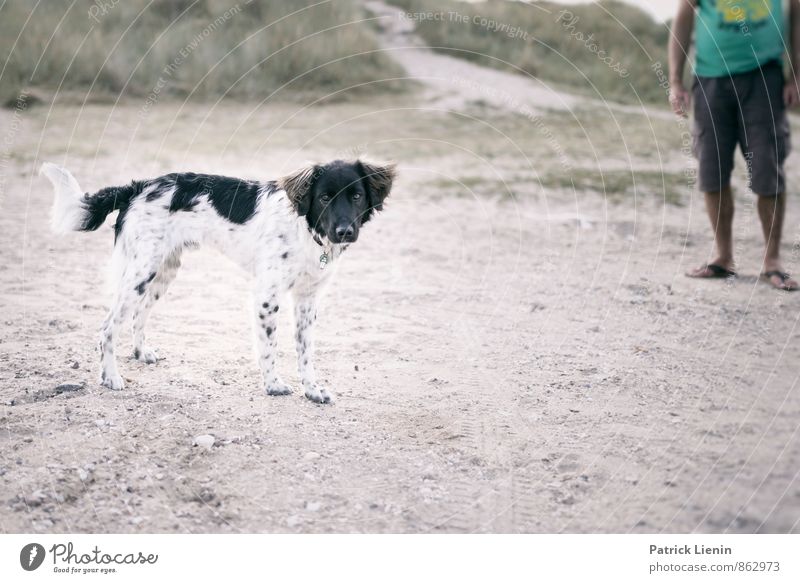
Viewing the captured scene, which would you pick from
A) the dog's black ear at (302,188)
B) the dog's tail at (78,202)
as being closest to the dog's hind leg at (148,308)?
the dog's tail at (78,202)

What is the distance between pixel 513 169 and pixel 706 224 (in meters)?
3.57

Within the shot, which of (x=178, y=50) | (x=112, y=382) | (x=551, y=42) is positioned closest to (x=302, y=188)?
(x=112, y=382)

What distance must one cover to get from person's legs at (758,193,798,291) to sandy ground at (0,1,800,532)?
27 centimetres

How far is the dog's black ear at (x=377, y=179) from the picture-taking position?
17.1ft

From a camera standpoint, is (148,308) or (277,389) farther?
(148,308)

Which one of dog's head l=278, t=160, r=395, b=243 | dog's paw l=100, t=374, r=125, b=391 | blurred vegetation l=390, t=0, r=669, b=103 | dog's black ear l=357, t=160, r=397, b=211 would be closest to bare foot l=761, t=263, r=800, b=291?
dog's black ear l=357, t=160, r=397, b=211

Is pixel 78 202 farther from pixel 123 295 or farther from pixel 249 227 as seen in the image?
pixel 249 227

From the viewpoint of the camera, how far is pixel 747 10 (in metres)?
7.55

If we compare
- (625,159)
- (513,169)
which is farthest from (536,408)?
(625,159)

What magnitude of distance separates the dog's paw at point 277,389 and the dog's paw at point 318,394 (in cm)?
15

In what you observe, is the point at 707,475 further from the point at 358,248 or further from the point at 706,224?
the point at 706,224

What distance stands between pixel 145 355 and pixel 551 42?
20.3 m

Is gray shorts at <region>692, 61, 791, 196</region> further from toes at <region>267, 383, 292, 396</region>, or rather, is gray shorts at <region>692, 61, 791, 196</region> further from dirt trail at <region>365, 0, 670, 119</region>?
dirt trail at <region>365, 0, 670, 119</region>

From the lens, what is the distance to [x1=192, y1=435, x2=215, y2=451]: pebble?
4473 mm
